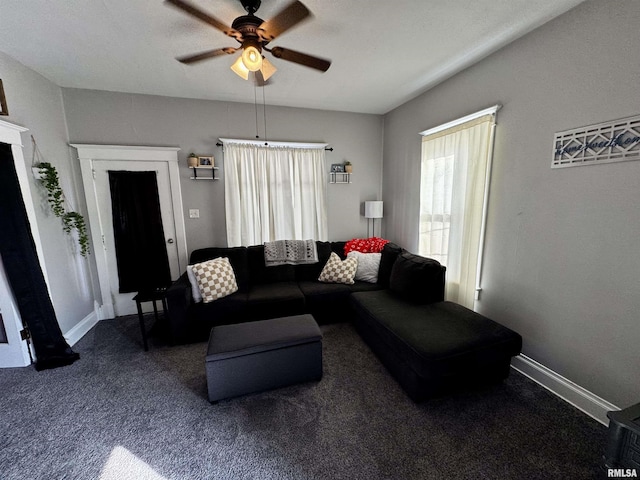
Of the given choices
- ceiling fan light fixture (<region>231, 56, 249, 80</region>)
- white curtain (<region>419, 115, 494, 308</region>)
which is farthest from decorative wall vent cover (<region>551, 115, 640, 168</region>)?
ceiling fan light fixture (<region>231, 56, 249, 80</region>)

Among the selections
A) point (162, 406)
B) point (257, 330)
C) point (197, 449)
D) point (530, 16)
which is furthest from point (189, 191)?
point (530, 16)

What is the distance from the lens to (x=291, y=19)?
147 centimetres

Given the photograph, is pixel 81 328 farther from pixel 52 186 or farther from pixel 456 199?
pixel 456 199

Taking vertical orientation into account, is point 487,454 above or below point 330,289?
below

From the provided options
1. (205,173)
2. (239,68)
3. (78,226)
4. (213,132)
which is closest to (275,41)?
(239,68)

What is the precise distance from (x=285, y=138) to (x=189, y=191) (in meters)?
1.49

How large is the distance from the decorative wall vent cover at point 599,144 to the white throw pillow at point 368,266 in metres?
1.92

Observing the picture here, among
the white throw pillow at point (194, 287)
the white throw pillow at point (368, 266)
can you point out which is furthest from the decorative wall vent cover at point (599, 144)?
the white throw pillow at point (194, 287)

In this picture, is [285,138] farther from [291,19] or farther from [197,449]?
[197,449]

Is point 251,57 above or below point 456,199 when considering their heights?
above

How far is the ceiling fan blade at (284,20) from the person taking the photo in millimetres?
1357

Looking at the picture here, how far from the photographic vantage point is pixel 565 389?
1862 millimetres

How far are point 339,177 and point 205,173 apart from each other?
6.24ft

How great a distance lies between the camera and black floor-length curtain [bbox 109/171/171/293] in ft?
10.2
